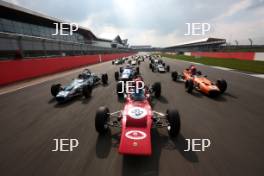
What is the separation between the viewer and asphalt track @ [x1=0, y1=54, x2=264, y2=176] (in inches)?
134

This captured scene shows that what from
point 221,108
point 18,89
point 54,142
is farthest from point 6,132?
point 221,108

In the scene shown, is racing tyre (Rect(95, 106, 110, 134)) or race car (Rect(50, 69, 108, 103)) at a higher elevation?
race car (Rect(50, 69, 108, 103))

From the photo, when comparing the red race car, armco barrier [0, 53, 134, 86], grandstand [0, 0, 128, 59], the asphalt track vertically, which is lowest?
the asphalt track

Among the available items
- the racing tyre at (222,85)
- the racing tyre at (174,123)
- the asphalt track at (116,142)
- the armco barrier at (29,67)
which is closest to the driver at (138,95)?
the asphalt track at (116,142)

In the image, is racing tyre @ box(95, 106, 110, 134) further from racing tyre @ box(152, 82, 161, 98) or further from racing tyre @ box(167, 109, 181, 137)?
racing tyre @ box(152, 82, 161, 98)

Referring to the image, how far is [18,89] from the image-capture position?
10.8m

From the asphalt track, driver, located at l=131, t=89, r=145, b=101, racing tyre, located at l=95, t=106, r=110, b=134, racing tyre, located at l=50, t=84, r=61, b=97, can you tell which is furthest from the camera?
racing tyre, located at l=50, t=84, r=61, b=97

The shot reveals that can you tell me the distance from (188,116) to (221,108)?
1.72 meters

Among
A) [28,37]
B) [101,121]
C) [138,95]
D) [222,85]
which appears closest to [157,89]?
[138,95]

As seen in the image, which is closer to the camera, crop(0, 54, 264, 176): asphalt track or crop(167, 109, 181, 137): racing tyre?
crop(0, 54, 264, 176): asphalt track

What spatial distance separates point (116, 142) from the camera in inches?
172

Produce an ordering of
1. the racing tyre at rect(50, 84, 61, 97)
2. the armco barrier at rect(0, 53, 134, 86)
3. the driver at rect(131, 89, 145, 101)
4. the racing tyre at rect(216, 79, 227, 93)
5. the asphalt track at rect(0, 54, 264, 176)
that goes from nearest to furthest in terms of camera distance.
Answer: the asphalt track at rect(0, 54, 264, 176), the driver at rect(131, 89, 145, 101), the racing tyre at rect(50, 84, 61, 97), the racing tyre at rect(216, 79, 227, 93), the armco barrier at rect(0, 53, 134, 86)

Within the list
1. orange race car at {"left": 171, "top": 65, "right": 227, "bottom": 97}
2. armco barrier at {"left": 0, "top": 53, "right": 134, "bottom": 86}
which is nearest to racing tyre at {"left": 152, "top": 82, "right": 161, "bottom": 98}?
orange race car at {"left": 171, "top": 65, "right": 227, "bottom": 97}

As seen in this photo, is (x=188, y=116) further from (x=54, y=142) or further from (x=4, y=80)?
(x=4, y=80)
